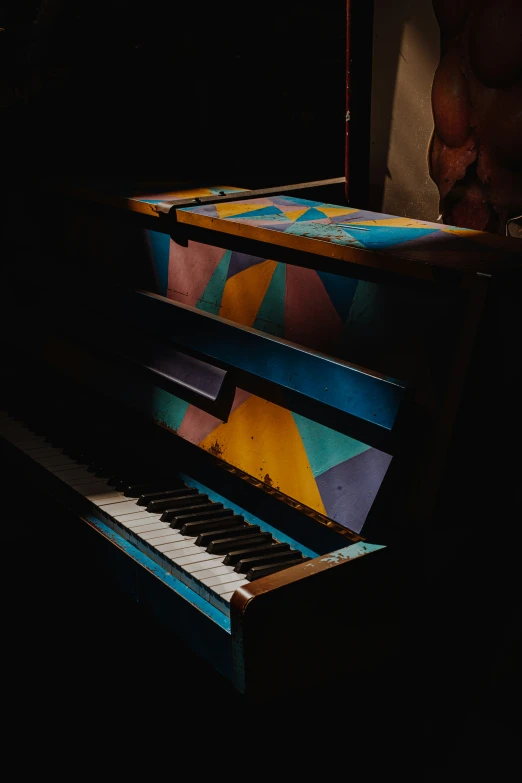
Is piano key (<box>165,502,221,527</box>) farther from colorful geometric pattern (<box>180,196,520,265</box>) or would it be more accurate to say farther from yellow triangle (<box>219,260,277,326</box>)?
colorful geometric pattern (<box>180,196,520,265</box>)

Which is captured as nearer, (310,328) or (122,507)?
(310,328)

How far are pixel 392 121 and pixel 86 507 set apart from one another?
1510mm

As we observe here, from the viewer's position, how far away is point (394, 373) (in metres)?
1.99

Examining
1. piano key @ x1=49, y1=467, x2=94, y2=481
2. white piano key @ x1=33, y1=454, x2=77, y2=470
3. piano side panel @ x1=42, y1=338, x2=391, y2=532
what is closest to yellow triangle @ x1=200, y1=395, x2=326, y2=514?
piano side panel @ x1=42, y1=338, x2=391, y2=532

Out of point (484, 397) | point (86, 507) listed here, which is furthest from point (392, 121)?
point (86, 507)

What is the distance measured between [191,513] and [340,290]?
705mm

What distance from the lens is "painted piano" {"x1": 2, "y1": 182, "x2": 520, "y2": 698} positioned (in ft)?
6.08

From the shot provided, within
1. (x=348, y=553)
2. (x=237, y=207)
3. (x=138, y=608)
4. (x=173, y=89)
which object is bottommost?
(x=138, y=608)

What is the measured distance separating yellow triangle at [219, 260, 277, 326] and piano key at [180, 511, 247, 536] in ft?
1.67

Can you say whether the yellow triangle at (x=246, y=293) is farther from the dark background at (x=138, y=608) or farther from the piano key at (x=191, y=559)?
the dark background at (x=138, y=608)

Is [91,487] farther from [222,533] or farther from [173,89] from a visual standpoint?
[173,89]

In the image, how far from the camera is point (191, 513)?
2.37m

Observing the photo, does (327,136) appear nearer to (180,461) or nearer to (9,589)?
(180,461)

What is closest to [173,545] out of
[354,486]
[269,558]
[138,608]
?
[269,558]
